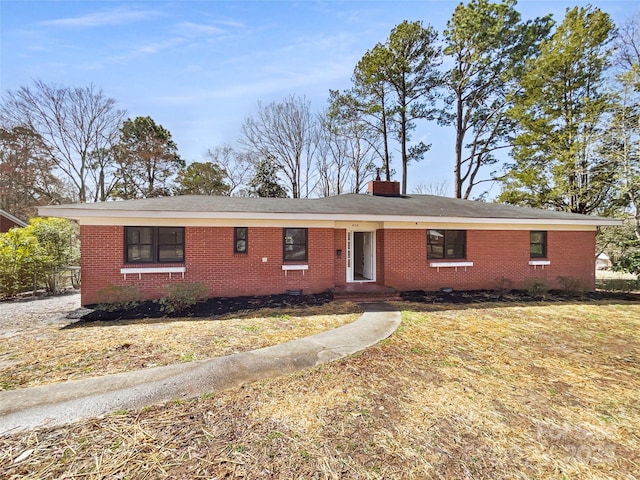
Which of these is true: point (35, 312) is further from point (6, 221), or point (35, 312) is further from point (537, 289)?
point (6, 221)

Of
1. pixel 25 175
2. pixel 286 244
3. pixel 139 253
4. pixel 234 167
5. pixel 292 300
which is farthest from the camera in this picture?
pixel 234 167

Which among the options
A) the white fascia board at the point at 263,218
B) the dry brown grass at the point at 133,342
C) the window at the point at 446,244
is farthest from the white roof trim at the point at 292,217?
the dry brown grass at the point at 133,342

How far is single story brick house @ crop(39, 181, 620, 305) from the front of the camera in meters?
8.20

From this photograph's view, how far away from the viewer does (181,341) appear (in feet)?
17.4

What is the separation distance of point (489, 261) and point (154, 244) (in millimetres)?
11970

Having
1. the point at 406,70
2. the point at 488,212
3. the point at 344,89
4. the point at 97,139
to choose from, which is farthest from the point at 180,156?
the point at 488,212

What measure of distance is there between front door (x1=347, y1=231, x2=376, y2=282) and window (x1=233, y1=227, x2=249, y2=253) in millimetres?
3830

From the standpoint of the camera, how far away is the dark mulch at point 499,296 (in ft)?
30.3

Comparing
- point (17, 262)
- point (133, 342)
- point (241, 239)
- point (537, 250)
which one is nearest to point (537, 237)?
point (537, 250)

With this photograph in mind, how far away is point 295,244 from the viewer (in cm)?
970

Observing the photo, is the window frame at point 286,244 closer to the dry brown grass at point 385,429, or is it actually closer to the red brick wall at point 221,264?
the red brick wall at point 221,264

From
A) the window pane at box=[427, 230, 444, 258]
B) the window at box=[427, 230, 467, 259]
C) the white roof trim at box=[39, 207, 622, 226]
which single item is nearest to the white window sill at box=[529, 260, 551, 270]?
the white roof trim at box=[39, 207, 622, 226]

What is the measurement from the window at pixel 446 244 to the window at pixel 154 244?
8.76 m

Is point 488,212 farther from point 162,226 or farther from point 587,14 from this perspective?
point 587,14
